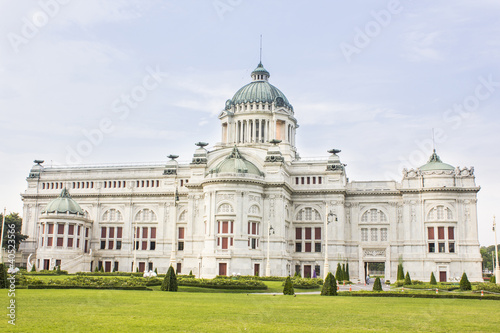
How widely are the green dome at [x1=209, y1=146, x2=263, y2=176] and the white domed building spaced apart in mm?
190

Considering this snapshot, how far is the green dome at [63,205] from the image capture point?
86.8m

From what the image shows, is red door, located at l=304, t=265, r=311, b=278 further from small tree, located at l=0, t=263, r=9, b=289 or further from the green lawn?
small tree, located at l=0, t=263, r=9, b=289

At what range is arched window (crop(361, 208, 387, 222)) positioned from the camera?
85750mm

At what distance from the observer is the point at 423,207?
82.1 m

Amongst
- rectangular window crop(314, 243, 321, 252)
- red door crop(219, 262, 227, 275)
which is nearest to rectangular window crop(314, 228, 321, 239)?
rectangular window crop(314, 243, 321, 252)

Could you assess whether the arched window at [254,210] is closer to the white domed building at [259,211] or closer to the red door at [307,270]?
the white domed building at [259,211]

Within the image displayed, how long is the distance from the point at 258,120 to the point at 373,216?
25.0m

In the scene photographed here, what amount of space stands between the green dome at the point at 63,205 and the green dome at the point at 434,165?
5527 cm

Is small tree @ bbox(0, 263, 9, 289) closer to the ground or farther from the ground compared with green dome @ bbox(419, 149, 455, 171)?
closer to the ground

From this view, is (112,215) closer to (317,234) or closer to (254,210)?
(254,210)

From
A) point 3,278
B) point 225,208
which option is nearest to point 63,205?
point 225,208

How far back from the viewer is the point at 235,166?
78750 millimetres

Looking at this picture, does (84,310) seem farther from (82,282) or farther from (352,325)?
(82,282)

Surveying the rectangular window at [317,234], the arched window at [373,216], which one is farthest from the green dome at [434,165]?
the rectangular window at [317,234]
